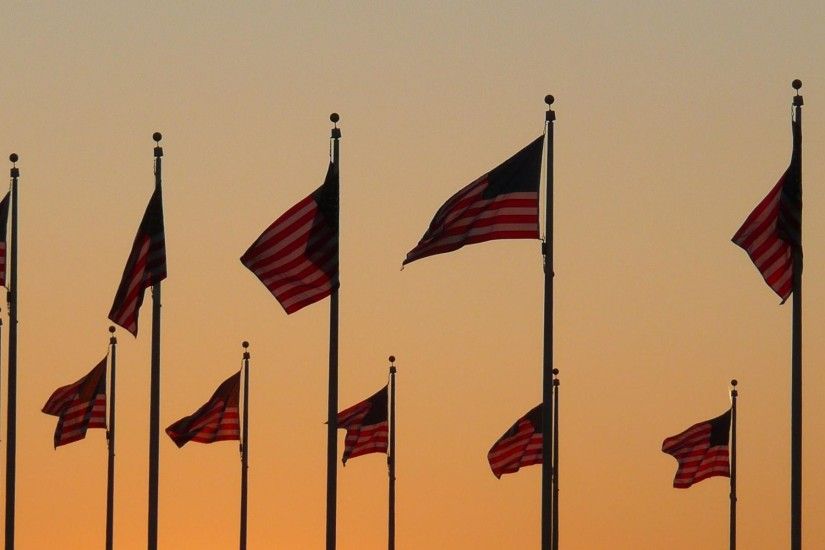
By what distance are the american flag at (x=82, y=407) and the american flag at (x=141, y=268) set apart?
16605 millimetres

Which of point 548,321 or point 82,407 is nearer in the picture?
point 548,321

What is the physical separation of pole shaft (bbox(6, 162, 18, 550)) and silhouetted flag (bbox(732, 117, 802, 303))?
19213 millimetres

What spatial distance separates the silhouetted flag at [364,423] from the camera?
76062mm

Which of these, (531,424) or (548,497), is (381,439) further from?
(548,497)

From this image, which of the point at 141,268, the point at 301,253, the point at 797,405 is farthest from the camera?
the point at 141,268

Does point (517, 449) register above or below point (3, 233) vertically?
below

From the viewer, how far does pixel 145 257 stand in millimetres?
57281

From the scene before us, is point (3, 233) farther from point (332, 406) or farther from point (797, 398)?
point (797, 398)

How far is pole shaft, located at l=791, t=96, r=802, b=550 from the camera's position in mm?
53438

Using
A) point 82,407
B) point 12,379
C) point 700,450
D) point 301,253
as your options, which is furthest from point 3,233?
point 700,450

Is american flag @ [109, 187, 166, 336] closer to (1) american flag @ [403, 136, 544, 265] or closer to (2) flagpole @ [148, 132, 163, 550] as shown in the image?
(2) flagpole @ [148, 132, 163, 550]

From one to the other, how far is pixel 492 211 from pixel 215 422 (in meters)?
21.1

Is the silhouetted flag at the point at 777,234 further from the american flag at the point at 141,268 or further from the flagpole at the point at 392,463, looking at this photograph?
the flagpole at the point at 392,463

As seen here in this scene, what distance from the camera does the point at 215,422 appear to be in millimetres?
72125
